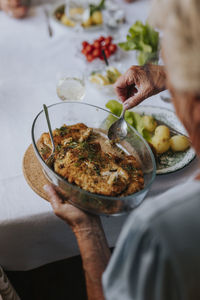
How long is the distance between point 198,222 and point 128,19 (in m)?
1.83

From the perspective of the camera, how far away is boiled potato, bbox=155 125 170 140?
120cm

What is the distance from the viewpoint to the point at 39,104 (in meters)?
1.46

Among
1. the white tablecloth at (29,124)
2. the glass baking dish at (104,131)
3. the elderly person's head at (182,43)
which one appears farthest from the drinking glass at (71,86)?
the elderly person's head at (182,43)

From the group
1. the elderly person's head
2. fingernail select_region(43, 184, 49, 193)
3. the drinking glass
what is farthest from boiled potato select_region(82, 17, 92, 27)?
the elderly person's head

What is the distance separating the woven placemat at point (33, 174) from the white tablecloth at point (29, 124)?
0.03 m

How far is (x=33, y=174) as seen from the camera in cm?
110

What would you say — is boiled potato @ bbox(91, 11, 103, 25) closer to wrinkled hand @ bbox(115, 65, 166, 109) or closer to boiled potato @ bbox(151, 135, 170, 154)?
wrinkled hand @ bbox(115, 65, 166, 109)

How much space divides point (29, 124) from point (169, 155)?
0.61m

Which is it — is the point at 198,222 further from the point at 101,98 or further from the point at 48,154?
the point at 101,98

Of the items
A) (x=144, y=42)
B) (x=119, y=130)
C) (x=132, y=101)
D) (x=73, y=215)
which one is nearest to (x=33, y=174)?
(x=73, y=215)

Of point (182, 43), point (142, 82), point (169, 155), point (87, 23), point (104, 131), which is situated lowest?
point (169, 155)

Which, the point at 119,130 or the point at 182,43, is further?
the point at 119,130

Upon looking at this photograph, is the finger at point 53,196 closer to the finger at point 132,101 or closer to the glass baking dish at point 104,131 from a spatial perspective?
the glass baking dish at point 104,131

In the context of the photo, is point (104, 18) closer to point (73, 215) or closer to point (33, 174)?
point (33, 174)
